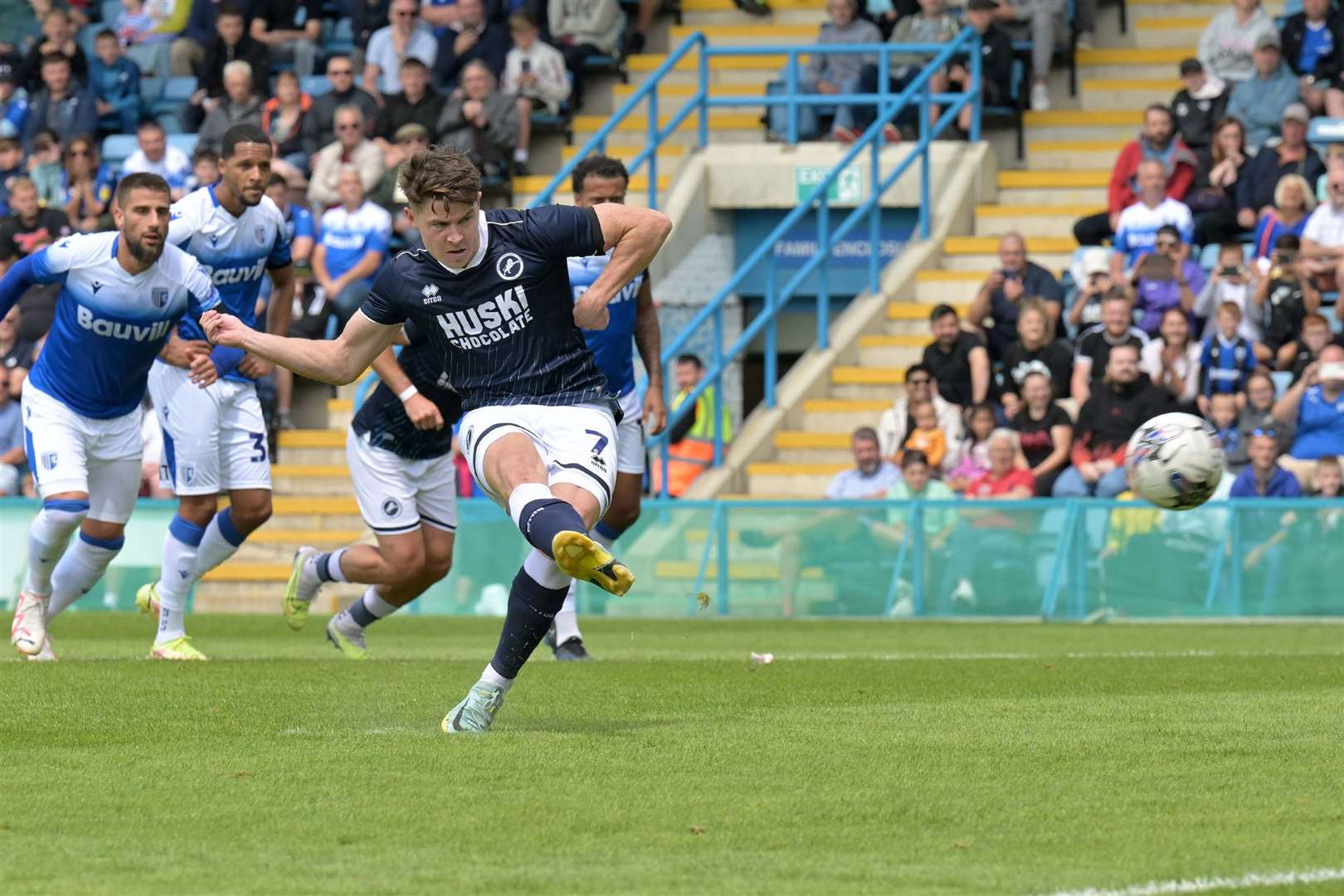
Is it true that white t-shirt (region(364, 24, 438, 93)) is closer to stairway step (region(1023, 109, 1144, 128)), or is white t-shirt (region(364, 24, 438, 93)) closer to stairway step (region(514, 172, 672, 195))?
stairway step (region(514, 172, 672, 195))

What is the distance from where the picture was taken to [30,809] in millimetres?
5750

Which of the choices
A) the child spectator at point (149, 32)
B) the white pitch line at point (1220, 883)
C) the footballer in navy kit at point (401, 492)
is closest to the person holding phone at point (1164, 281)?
the footballer in navy kit at point (401, 492)

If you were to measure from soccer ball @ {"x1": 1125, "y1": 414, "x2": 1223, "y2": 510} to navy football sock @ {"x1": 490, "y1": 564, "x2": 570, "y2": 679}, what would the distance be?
13.6ft

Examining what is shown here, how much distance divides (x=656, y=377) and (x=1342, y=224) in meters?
9.19

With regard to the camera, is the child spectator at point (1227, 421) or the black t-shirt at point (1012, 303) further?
the black t-shirt at point (1012, 303)

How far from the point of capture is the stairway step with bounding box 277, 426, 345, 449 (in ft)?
71.5

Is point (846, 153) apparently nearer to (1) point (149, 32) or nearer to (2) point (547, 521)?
(1) point (149, 32)

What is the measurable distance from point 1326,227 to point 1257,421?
2344mm

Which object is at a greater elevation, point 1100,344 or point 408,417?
point 408,417

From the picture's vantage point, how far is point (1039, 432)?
18.3 meters

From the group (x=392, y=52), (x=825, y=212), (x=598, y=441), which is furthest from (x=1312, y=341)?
(x=598, y=441)

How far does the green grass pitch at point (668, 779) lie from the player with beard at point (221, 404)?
1159 mm

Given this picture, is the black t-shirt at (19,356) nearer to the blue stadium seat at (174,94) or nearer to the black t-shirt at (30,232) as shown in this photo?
the black t-shirt at (30,232)

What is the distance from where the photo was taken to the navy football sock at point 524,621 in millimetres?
7289
